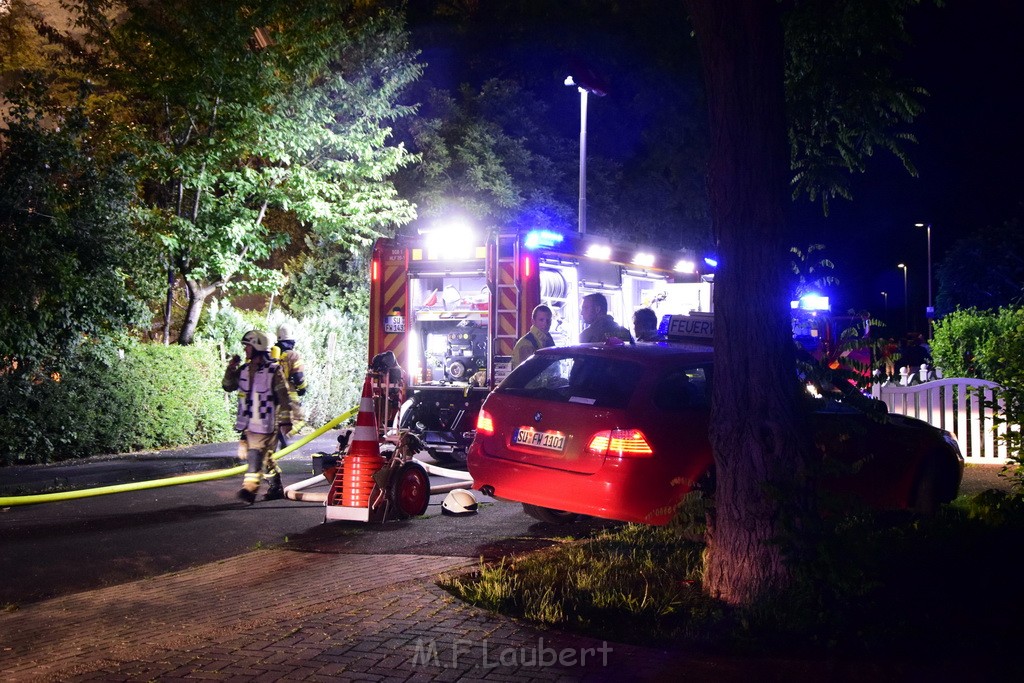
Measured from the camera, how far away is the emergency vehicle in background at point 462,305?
40.7 ft

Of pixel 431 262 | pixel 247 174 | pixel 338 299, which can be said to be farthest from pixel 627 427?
pixel 338 299

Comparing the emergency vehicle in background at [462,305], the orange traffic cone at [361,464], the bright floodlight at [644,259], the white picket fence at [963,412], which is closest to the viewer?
the orange traffic cone at [361,464]

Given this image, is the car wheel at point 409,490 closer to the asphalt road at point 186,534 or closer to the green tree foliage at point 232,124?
the asphalt road at point 186,534

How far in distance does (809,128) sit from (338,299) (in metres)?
13.6

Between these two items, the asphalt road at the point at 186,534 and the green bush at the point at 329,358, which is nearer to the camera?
the asphalt road at the point at 186,534

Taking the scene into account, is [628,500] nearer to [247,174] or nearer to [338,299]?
[247,174]

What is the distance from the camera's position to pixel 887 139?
8.83m

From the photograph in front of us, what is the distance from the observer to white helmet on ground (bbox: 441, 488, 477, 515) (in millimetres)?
9383

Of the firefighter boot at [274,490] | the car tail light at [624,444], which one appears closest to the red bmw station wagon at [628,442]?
the car tail light at [624,444]

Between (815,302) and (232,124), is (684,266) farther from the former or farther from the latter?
(815,302)

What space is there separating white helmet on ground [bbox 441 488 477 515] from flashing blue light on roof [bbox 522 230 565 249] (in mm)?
3981

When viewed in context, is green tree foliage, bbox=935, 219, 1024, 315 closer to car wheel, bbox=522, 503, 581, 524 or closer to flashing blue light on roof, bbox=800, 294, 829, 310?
flashing blue light on roof, bbox=800, 294, 829, 310

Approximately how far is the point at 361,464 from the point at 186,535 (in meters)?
1.56

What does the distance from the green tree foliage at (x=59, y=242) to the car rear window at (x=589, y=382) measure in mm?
7050
